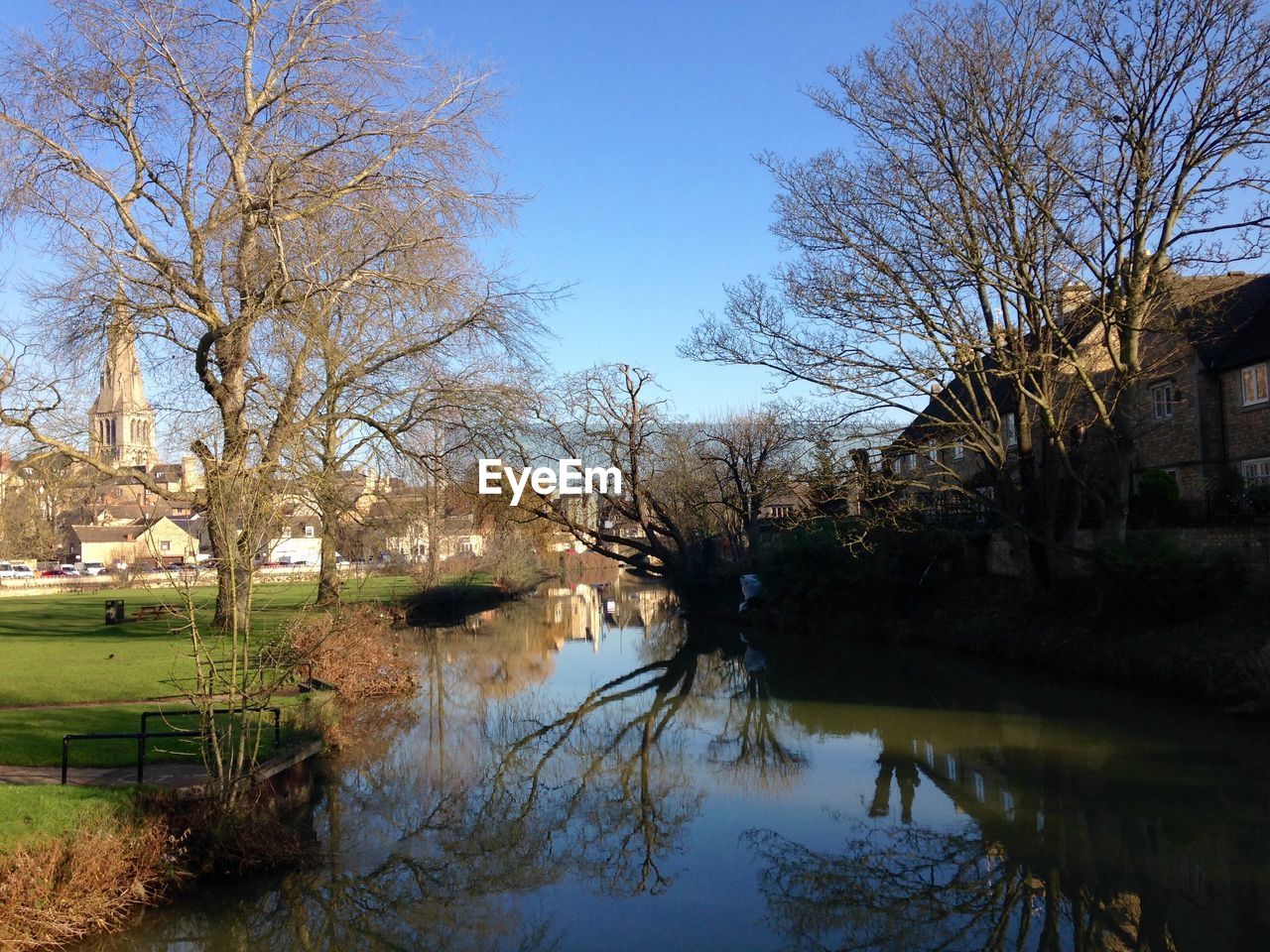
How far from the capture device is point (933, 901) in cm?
856

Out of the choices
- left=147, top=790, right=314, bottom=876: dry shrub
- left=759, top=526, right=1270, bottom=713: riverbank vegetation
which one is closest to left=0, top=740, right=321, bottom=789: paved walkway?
left=147, top=790, right=314, bottom=876: dry shrub

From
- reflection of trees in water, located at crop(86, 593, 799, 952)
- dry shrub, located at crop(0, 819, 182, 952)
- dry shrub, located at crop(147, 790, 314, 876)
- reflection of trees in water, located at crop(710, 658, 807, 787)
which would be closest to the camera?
dry shrub, located at crop(0, 819, 182, 952)

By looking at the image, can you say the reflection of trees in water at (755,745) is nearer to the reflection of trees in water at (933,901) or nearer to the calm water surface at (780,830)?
the calm water surface at (780,830)

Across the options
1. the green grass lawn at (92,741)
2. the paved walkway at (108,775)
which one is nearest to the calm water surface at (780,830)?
the paved walkway at (108,775)

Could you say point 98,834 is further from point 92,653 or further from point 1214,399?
point 1214,399

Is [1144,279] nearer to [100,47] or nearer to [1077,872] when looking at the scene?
[1077,872]

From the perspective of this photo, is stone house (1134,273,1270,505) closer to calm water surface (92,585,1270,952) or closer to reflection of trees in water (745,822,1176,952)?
calm water surface (92,585,1270,952)

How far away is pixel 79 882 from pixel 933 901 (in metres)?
6.70

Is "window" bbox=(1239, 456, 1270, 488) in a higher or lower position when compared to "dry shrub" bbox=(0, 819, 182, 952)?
higher

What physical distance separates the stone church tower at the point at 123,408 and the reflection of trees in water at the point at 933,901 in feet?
49.2

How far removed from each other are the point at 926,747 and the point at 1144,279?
943 centimetres

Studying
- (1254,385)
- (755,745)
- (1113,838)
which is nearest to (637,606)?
(1254,385)

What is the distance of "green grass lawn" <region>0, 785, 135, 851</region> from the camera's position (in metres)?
7.68

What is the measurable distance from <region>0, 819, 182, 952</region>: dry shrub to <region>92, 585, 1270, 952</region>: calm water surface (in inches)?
9.5
